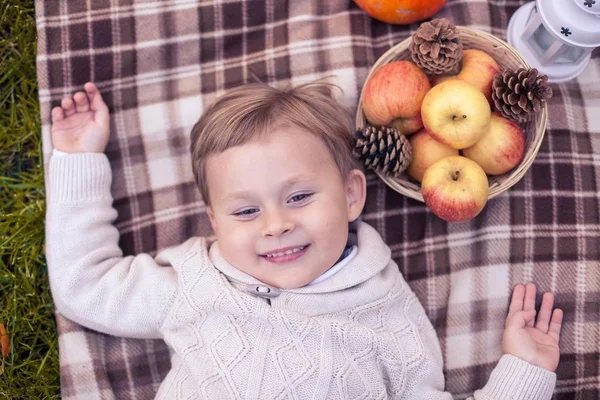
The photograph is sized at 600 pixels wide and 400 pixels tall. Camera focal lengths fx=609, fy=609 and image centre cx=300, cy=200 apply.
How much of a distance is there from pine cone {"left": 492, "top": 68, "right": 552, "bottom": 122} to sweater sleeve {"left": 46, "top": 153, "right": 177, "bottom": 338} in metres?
1.22

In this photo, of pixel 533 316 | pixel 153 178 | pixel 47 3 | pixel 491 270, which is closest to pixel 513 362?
pixel 533 316

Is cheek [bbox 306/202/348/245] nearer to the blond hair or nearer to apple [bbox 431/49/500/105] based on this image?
the blond hair

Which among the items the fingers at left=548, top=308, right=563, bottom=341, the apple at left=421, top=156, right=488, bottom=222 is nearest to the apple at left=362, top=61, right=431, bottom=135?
A: the apple at left=421, top=156, right=488, bottom=222

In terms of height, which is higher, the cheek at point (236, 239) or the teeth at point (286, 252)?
the cheek at point (236, 239)

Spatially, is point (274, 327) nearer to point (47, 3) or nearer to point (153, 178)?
point (153, 178)

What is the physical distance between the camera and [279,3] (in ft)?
7.59

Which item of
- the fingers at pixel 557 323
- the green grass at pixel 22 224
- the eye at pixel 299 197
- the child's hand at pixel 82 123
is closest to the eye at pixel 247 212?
the eye at pixel 299 197

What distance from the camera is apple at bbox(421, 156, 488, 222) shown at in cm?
187

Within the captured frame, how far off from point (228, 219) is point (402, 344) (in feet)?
2.24

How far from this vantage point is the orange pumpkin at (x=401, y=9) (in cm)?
210

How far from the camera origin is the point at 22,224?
2320 millimetres

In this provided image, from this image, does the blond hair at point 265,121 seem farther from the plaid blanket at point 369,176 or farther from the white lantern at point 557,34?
the white lantern at point 557,34

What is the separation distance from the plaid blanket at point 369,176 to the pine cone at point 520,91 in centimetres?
32

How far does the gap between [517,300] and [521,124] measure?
0.62m
